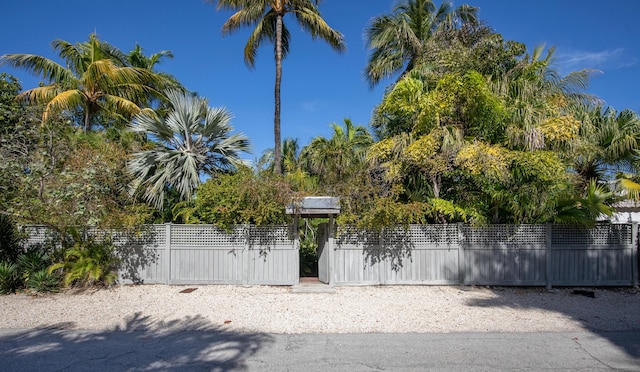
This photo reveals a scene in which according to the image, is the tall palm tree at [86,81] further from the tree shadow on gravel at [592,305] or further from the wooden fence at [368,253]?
the tree shadow on gravel at [592,305]

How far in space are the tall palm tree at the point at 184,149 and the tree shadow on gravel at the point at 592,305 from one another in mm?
7929

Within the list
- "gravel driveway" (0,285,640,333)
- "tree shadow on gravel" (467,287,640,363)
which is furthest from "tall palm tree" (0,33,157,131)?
"tree shadow on gravel" (467,287,640,363)

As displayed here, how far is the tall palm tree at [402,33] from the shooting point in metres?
16.5

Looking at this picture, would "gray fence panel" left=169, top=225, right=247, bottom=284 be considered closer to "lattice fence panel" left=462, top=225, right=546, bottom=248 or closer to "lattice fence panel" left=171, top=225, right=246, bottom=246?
"lattice fence panel" left=171, top=225, right=246, bottom=246

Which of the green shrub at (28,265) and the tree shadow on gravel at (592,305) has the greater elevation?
the green shrub at (28,265)

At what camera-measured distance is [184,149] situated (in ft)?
38.7

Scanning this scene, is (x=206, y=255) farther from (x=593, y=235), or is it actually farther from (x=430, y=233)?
(x=593, y=235)

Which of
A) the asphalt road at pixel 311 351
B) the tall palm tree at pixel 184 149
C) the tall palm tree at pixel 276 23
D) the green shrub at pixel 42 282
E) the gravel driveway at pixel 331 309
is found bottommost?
the gravel driveway at pixel 331 309

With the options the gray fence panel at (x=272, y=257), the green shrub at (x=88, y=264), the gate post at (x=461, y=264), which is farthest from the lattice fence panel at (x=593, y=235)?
the green shrub at (x=88, y=264)

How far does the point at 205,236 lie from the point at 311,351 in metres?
5.84

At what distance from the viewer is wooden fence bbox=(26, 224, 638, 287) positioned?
1009cm

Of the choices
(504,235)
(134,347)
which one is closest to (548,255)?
(504,235)

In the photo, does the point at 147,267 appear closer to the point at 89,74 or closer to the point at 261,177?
the point at 261,177

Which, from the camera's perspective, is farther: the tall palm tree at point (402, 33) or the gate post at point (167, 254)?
the tall palm tree at point (402, 33)
